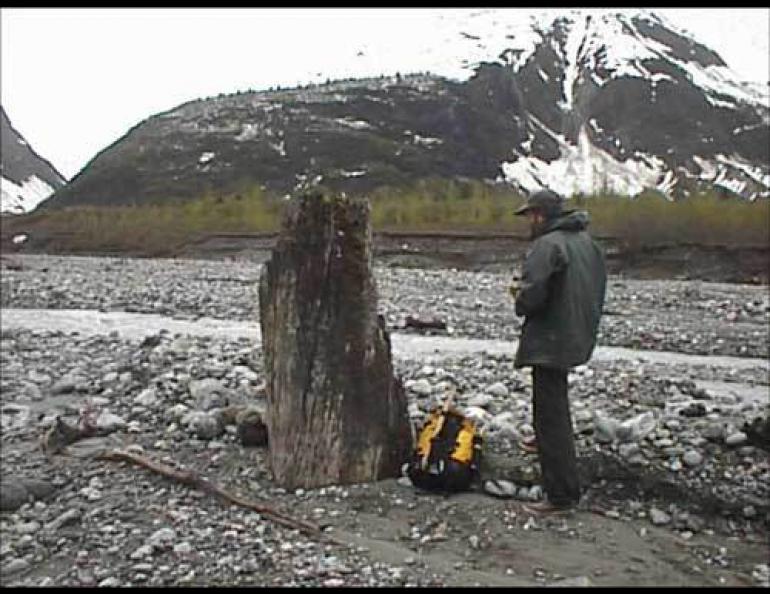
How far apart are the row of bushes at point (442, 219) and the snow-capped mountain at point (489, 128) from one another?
3513 cm

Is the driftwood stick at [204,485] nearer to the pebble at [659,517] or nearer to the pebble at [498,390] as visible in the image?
the pebble at [659,517]

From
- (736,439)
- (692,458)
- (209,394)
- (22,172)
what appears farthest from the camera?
(22,172)

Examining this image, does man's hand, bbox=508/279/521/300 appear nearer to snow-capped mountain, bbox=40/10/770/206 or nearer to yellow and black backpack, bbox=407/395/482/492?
yellow and black backpack, bbox=407/395/482/492

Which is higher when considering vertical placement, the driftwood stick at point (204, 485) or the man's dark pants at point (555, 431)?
the man's dark pants at point (555, 431)

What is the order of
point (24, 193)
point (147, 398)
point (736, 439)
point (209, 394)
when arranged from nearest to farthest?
point (736, 439) < point (209, 394) < point (147, 398) < point (24, 193)

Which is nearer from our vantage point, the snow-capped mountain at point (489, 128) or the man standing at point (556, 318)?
the man standing at point (556, 318)

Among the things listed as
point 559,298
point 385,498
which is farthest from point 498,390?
point 559,298

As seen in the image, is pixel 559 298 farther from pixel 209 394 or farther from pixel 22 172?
pixel 22 172

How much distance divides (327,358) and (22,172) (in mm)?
186721

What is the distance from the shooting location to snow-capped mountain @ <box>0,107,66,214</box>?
171 meters

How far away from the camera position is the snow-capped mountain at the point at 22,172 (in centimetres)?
17125

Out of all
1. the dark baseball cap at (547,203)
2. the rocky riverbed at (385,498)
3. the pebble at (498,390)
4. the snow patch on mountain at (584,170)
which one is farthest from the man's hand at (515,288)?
the snow patch on mountain at (584,170)

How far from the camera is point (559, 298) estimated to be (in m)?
6.25

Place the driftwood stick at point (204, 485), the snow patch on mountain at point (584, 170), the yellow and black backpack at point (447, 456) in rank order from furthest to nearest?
1. the snow patch on mountain at point (584, 170)
2. the yellow and black backpack at point (447, 456)
3. the driftwood stick at point (204, 485)
